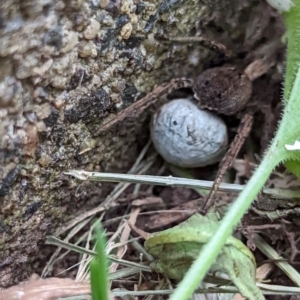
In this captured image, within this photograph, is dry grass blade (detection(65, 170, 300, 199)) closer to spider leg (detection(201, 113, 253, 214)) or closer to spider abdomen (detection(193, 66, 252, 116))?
spider leg (detection(201, 113, 253, 214))

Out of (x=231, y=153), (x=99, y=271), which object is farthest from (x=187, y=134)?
(x=99, y=271)

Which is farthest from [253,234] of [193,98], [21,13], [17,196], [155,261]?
[21,13]

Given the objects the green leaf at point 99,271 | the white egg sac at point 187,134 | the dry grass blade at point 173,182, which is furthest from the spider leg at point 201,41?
the green leaf at point 99,271

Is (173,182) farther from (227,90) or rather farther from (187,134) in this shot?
(227,90)

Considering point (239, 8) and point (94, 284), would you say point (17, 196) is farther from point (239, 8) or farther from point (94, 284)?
point (239, 8)

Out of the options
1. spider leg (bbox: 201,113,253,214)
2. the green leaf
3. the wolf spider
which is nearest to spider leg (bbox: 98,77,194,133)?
the wolf spider

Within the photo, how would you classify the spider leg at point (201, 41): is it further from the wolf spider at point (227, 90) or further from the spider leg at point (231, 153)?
the spider leg at point (231, 153)
